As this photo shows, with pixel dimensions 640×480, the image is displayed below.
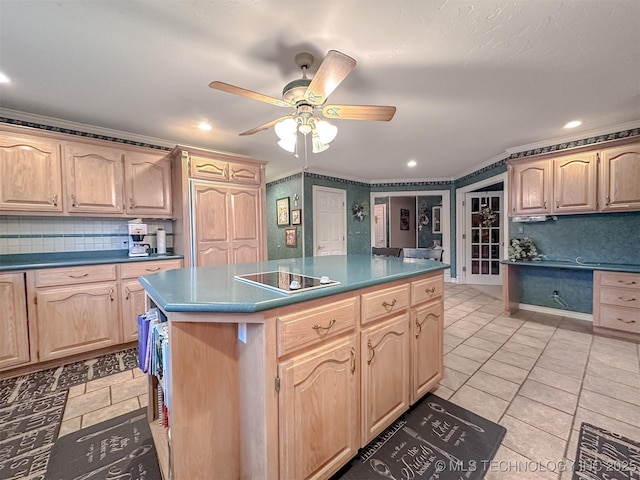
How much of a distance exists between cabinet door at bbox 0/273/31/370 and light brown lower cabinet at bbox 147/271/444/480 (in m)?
1.72

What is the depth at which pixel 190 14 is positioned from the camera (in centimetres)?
131

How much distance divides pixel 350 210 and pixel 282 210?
54.0 inches

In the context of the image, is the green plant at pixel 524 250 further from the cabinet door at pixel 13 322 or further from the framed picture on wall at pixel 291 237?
the cabinet door at pixel 13 322

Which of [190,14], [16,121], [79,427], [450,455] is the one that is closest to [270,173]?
[16,121]

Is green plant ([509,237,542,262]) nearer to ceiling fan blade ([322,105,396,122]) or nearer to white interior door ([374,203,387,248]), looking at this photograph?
ceiling fan blade ([322,105,396,122])

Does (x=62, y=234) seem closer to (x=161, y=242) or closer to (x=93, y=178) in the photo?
(x=93, y=178)

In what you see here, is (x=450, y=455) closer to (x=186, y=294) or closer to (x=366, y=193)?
(x=186, y=294)

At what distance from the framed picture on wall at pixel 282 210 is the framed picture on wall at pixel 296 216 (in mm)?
202

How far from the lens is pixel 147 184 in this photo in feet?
9.28

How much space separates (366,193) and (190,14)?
184 inches

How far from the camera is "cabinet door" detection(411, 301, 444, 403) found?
5.32 ft

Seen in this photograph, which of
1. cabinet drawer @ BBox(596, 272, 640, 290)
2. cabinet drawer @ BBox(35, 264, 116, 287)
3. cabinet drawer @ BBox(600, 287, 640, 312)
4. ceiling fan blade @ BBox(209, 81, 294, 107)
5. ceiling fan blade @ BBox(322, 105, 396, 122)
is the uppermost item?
ceiling fan blade @ BBox(209, 81, 294, 107)

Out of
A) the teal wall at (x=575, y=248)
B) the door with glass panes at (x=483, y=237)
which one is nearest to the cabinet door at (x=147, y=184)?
the teal wall at (x=575, y=248)

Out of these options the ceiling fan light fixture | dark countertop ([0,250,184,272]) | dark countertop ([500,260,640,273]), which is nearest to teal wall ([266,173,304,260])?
dark countertop ([0,250,184,272])
